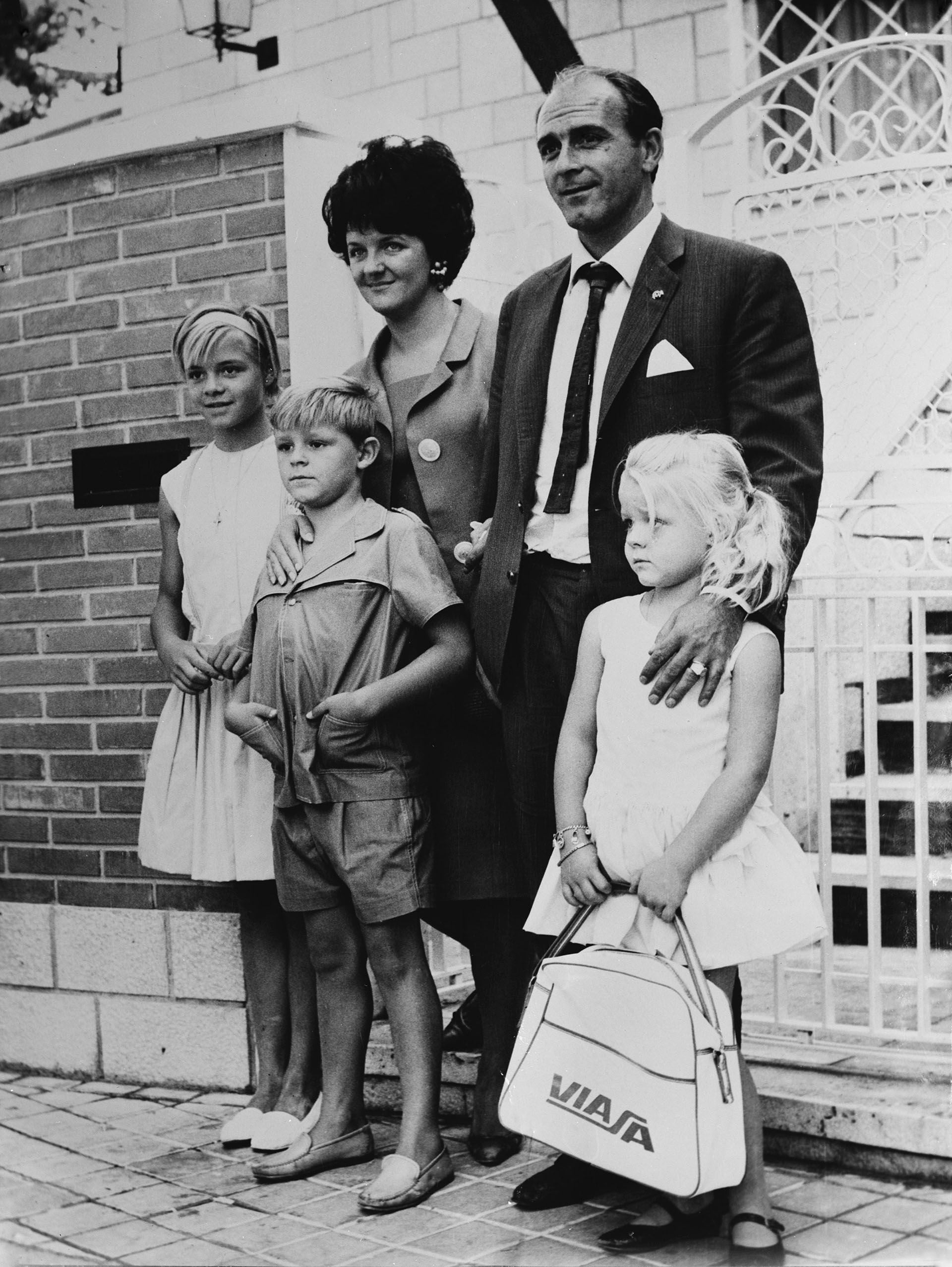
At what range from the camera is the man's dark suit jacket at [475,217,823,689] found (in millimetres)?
2686

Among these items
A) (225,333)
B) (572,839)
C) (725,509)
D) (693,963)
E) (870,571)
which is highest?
(225,333)

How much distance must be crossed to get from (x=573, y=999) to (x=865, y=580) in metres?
2.30

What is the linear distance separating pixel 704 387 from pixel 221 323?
4.13ft

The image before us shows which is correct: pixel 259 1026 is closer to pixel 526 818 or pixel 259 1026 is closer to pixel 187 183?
pixel 526 818

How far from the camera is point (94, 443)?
405 centimetres

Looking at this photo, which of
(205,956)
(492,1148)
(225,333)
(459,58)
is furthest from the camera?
(459,58)

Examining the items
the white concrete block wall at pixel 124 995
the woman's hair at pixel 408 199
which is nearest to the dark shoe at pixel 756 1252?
the white concrete block wall at pixel 124 995

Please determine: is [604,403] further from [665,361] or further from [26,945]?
[26,945]

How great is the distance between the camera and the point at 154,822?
3.54 metres

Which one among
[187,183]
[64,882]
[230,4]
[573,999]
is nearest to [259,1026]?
[64,882]

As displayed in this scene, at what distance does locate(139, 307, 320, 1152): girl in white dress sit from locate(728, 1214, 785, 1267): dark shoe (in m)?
1.13

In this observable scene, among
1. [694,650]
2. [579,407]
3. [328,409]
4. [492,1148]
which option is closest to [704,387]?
[579,407]

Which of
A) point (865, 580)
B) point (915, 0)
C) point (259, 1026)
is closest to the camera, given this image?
point (259, 1026)

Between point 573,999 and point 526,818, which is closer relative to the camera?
point 573,999
